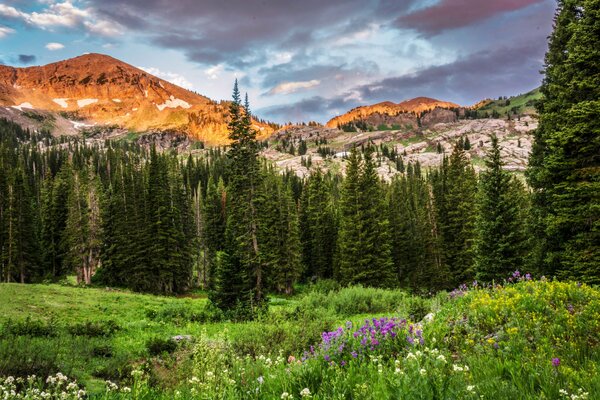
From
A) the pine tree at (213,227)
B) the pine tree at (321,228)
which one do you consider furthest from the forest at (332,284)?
the pine tree at (213,227)

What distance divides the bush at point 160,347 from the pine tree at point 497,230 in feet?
79.2

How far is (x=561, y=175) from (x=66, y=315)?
104 feet

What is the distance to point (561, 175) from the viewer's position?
19.4 m

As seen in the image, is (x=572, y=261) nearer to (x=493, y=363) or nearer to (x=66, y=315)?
(x=493, y=363)

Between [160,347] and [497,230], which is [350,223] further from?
[160,347]

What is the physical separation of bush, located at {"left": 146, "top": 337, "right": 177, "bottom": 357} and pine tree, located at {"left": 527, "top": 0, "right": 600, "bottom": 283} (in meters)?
19.1

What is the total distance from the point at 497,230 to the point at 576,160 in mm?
12886

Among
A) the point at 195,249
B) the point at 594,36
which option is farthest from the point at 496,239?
the point at 195,249

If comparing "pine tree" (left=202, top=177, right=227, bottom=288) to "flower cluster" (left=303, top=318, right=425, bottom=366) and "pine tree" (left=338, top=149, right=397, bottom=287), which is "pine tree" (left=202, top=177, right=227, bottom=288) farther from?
"flower cluster" (left=303, top=318, right=425, bottom=366)

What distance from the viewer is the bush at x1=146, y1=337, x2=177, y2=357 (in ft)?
51.7

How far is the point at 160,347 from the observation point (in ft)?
52.9

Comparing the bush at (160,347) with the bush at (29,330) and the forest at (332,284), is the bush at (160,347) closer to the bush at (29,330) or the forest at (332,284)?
the forest at (332,284)

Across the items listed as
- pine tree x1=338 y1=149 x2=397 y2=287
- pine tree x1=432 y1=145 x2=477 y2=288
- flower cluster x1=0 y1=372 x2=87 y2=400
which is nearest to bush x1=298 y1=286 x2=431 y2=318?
pine tree x1=338 y1=149 x2=397 y2=287

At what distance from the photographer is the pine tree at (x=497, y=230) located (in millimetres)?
28750
